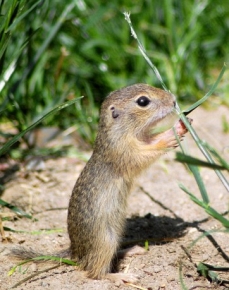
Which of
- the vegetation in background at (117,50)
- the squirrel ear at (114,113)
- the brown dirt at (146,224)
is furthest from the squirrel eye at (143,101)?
the vegetation in background at (117,50)

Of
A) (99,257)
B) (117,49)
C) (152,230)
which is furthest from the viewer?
(117,49)

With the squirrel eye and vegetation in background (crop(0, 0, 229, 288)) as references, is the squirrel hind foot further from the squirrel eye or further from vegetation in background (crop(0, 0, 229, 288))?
vegetation in background (crop(0, 0, 229, 288))

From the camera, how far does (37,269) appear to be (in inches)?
149

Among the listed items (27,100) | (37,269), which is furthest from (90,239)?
(27,100)

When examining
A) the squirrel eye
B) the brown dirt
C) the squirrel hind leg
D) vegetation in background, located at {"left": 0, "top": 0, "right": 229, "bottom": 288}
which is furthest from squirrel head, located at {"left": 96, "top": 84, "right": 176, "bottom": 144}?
vegetation in background, located at {"left": 0, "top": 0, "right": 229, "bottom": 288}

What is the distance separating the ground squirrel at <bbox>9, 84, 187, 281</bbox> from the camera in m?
3.78

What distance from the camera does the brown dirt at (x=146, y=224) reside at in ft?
11.9

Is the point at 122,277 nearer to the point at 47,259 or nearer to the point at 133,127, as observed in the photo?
the point at 47,259

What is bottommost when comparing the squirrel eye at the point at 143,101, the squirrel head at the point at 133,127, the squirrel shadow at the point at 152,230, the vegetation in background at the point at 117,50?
the squirrel shadow at the point at 152,230

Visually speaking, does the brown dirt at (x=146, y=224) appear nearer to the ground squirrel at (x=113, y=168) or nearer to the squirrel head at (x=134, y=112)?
the ground squirrel at (x=113, y=168)

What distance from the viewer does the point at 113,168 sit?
3924 mm

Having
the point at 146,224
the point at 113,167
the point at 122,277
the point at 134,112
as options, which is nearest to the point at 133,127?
the point at 134,112

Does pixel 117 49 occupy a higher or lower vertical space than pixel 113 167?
higher

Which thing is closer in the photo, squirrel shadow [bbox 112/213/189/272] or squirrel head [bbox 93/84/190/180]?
squirrel head [bbox 93/84/190/180]
